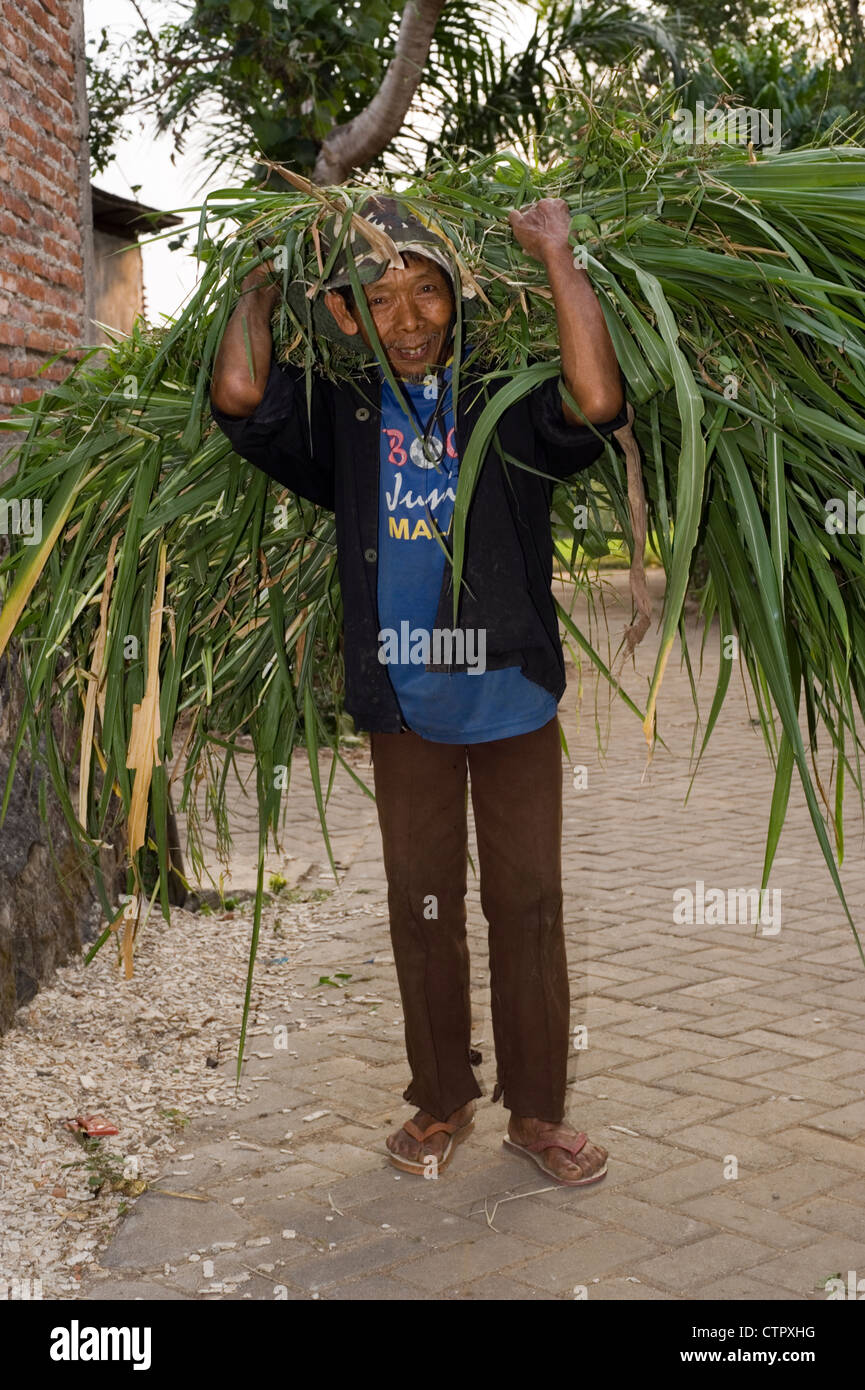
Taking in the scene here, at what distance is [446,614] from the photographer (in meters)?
2.96

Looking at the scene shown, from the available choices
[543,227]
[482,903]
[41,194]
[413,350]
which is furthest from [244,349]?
[41,194]

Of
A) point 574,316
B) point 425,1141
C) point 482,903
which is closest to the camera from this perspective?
point 574,316

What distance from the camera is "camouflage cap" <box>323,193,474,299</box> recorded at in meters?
2.67

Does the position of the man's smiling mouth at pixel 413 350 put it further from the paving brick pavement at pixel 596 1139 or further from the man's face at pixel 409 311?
the paving brick pavement at pixel 596 1139

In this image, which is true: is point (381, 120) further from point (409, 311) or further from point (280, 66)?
point (409, 311)

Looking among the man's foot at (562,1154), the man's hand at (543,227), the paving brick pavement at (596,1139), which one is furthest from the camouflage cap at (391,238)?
the man's foot at (562,1154)

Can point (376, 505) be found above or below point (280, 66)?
below

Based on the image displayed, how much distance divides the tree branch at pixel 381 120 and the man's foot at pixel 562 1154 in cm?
634

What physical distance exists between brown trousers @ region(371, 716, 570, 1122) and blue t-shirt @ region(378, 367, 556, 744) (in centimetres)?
10

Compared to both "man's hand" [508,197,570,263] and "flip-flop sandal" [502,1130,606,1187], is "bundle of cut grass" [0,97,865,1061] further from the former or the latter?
"flip-flop sandal" [502,1130,606,1187]

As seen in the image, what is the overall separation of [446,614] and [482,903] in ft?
2.29

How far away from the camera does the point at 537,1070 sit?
3293 mm

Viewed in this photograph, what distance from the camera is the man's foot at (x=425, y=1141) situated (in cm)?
333

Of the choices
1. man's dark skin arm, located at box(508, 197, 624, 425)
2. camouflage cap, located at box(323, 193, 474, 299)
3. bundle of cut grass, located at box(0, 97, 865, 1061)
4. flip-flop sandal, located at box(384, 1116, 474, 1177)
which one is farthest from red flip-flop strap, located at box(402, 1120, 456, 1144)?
camouflage cap, located at box(323, 193, 474, 299)
